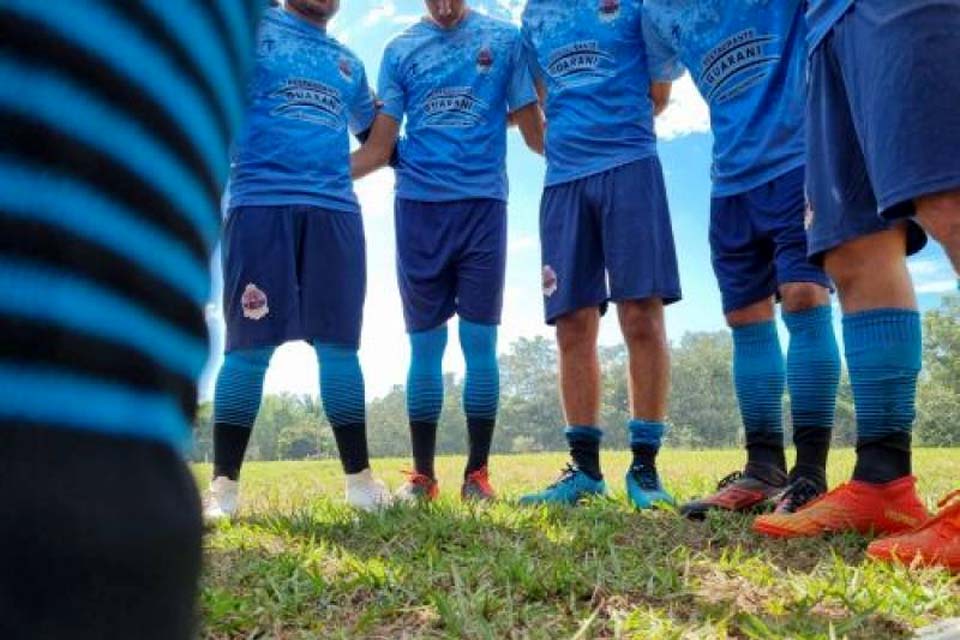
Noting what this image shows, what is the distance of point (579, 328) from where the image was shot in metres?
3.93

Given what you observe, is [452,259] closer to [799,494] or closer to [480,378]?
[480,378]

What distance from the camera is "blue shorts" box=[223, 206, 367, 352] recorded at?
12.4 feet

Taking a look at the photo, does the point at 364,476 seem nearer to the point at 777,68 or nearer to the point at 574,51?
the point at 574,51

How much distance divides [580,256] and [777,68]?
112 centimetres

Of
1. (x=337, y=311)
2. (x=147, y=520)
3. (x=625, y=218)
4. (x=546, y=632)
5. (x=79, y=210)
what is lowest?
(x=546, y=632)

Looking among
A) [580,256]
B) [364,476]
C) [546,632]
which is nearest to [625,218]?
[580,256]

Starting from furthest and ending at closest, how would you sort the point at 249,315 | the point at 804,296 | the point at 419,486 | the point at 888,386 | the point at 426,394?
1. the point at 426,394
2. the point at 419,486
3. the point at 249,315
4. the point at 804,296
5. the point at 888,386

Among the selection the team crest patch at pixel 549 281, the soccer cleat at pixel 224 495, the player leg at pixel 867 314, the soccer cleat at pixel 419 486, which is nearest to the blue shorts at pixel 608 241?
the team crest patch at pixel 549 281

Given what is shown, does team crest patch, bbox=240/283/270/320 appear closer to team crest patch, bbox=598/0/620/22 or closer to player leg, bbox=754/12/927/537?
team crest patch, bbox=598/0/620/22

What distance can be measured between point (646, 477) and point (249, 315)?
1.84 metres

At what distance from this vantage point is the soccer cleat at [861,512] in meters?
2.41

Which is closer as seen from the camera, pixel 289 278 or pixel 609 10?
pixel 289 278

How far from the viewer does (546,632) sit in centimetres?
160

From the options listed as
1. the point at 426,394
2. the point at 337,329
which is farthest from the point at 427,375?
the point at 337,329
